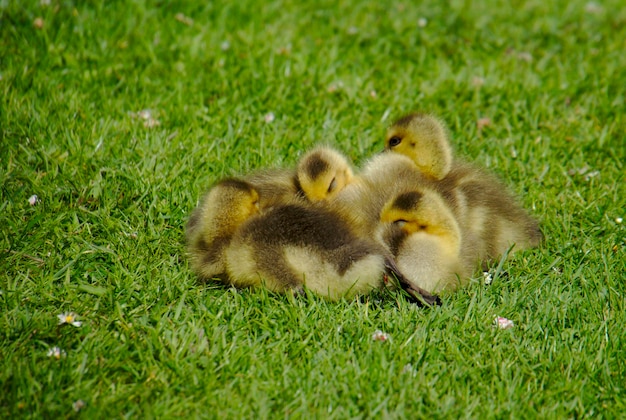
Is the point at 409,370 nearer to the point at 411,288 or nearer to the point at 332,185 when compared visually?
the point at 411,288

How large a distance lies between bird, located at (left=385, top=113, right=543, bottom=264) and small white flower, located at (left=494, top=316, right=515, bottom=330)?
408 mm

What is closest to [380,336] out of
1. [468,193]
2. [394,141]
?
[468,193]

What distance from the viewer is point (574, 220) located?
13.8 ft

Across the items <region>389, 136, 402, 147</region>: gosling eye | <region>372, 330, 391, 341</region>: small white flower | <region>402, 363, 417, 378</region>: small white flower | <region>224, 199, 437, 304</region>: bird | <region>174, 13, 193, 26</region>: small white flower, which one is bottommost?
<region>174, 13, 193, 26</region>: small white flower

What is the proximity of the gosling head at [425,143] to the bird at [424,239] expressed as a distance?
337mm

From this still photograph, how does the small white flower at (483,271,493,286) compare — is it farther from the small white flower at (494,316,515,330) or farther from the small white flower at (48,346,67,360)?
the small white flower at (48,346,67,360)

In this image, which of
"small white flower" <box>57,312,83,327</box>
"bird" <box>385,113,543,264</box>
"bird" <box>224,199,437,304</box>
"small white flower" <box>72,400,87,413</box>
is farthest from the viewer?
"bird" <box>385,113,543,264</box>

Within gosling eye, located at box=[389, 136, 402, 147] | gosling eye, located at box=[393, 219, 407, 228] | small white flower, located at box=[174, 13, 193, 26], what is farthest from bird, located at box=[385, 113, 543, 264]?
small white flower, located at box=[174, 13, 193, 26]

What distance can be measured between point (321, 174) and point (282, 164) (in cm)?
99

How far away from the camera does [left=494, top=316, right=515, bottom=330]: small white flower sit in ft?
10.8

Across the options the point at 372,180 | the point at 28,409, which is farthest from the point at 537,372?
the point at 28,409

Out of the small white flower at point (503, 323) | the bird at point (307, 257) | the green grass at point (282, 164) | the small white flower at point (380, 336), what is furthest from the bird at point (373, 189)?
the small white flower at point (503, 323)

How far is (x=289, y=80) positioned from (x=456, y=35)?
1.68m

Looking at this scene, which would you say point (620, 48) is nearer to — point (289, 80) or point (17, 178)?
point (289, 80)
